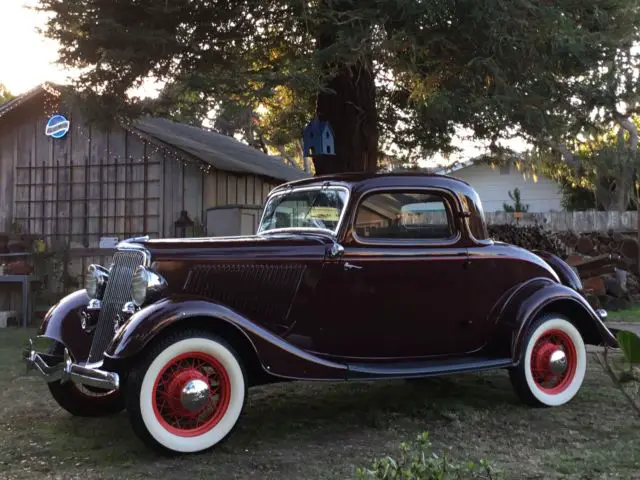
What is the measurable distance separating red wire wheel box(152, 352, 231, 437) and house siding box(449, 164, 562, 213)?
2959 cm

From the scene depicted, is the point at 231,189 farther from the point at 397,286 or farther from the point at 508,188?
the point at 508,188

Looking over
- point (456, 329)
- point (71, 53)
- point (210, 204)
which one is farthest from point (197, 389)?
point (210, 204)

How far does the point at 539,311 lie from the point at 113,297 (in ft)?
10.3

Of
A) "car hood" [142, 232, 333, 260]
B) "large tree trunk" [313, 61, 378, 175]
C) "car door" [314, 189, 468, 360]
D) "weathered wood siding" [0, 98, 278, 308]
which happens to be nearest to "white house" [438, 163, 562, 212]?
"weathered wood siding" [0, 98, 278, 308]

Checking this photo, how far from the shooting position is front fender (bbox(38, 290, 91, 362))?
4.65m

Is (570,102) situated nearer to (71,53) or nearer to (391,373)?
(391,373)

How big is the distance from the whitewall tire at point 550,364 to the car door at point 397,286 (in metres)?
0.54

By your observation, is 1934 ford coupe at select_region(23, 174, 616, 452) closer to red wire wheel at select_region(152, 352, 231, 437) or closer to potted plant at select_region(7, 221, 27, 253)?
red wire wheel at select_region(152, 352, 231, 437)

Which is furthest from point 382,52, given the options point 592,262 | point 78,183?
point 78,183

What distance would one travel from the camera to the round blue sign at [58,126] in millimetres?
13297

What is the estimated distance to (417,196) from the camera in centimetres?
517

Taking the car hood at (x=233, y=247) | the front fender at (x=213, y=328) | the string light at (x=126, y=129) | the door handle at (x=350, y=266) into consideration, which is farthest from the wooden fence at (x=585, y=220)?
the front fender at (x=213, y=328)

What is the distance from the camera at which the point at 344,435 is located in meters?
4.32

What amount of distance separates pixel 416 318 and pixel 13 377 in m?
4.26
